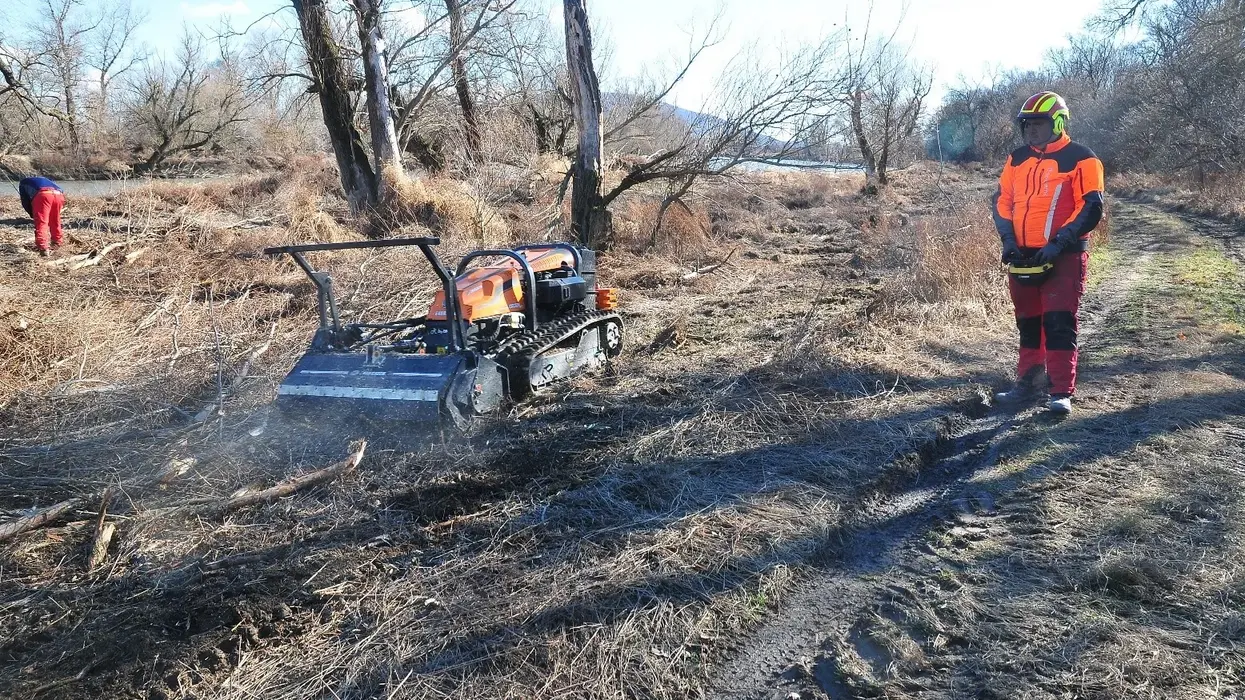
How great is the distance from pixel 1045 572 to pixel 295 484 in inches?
137

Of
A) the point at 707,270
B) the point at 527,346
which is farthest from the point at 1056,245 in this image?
the point at 707,270

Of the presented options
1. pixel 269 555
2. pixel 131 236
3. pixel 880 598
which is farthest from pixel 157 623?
pixel 131 236

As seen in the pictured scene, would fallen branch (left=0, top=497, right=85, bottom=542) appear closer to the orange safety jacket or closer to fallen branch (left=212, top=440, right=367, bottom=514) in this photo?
fallen branch (left=212, top=440, right=367, bottom=514)

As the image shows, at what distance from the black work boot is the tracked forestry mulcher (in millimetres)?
3056

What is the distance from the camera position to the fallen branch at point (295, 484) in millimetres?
3850

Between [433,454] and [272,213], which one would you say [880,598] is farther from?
[272,213]

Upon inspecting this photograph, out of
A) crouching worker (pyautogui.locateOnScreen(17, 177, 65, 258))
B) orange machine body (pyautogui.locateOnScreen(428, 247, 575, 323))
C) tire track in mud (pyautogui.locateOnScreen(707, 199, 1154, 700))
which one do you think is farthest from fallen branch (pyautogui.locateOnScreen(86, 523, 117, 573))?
crouching worker (pyautogui.locateOnScreen(17, 177, 65, 258))

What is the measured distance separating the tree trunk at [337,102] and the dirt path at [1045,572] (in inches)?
450

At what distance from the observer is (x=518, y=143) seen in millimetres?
14055

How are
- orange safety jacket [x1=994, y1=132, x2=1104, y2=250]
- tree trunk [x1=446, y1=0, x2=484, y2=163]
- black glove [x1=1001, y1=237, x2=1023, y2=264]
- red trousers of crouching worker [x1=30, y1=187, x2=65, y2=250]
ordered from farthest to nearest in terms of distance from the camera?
tree trunk [x1=446, y1=0, x2=484, y2=163] < red trousers of crouching worker [x1=30, y1=187, x2=65, y2=250] < black glove [x1=1001, y1=237, x2=1023, y2=264] < orange safety jacket [x1=994, y1=132, x2=1104, y2=250]

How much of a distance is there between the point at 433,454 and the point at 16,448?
2.59 metres

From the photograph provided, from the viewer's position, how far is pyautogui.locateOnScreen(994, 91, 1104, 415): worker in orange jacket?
4.84 metres

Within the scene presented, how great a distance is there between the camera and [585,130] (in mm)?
11773

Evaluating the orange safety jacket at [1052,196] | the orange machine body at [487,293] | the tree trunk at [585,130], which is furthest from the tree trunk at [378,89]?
the orange safety jacket at [1052,196]
